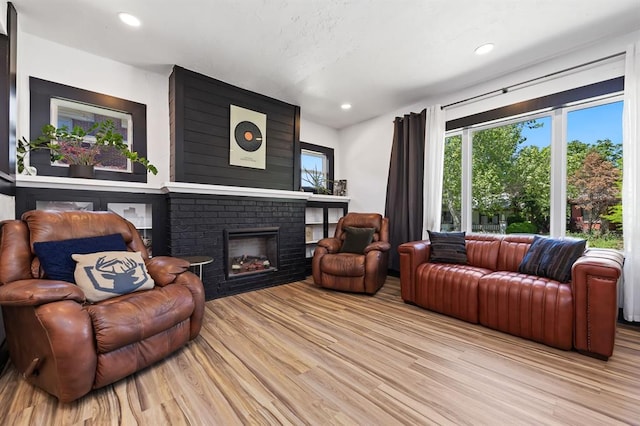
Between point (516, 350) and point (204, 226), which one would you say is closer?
point (516, 350)

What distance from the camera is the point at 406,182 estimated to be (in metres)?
3.79

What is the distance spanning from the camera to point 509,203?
3186 millimetres

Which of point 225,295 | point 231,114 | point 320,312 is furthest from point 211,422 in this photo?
point 231,114

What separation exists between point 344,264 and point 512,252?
1696 millimetres

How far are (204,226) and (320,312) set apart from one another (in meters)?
1.60

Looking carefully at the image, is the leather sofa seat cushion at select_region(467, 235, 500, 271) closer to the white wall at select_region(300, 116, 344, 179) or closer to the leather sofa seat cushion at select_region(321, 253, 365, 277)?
the leather sofa seat cushion at select_region(321, 253, 365, 277)

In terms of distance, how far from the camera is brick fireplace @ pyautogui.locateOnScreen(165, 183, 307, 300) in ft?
9.43

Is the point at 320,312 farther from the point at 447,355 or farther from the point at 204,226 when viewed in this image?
the point at 204,226

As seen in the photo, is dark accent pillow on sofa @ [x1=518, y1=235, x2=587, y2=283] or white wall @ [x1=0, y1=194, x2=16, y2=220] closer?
white wall @ [x1=0, y1=194, x2=16, y2=220]

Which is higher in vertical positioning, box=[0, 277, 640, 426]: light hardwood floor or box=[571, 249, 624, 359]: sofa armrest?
box=[571, 249, 624, 359]: sofa armrest

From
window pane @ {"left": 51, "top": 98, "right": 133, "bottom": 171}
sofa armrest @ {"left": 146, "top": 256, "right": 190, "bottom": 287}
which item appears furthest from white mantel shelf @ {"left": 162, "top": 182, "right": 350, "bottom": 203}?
sofa armrest @ {"left": 146, "top": 256, "right": 190, "bottom": 287}

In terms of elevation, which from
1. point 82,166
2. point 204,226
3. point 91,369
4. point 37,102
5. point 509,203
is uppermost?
point 37,102

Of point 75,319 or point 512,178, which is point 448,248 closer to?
point 512,178

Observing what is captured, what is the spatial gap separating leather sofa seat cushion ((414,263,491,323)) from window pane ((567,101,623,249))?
1.13 m
